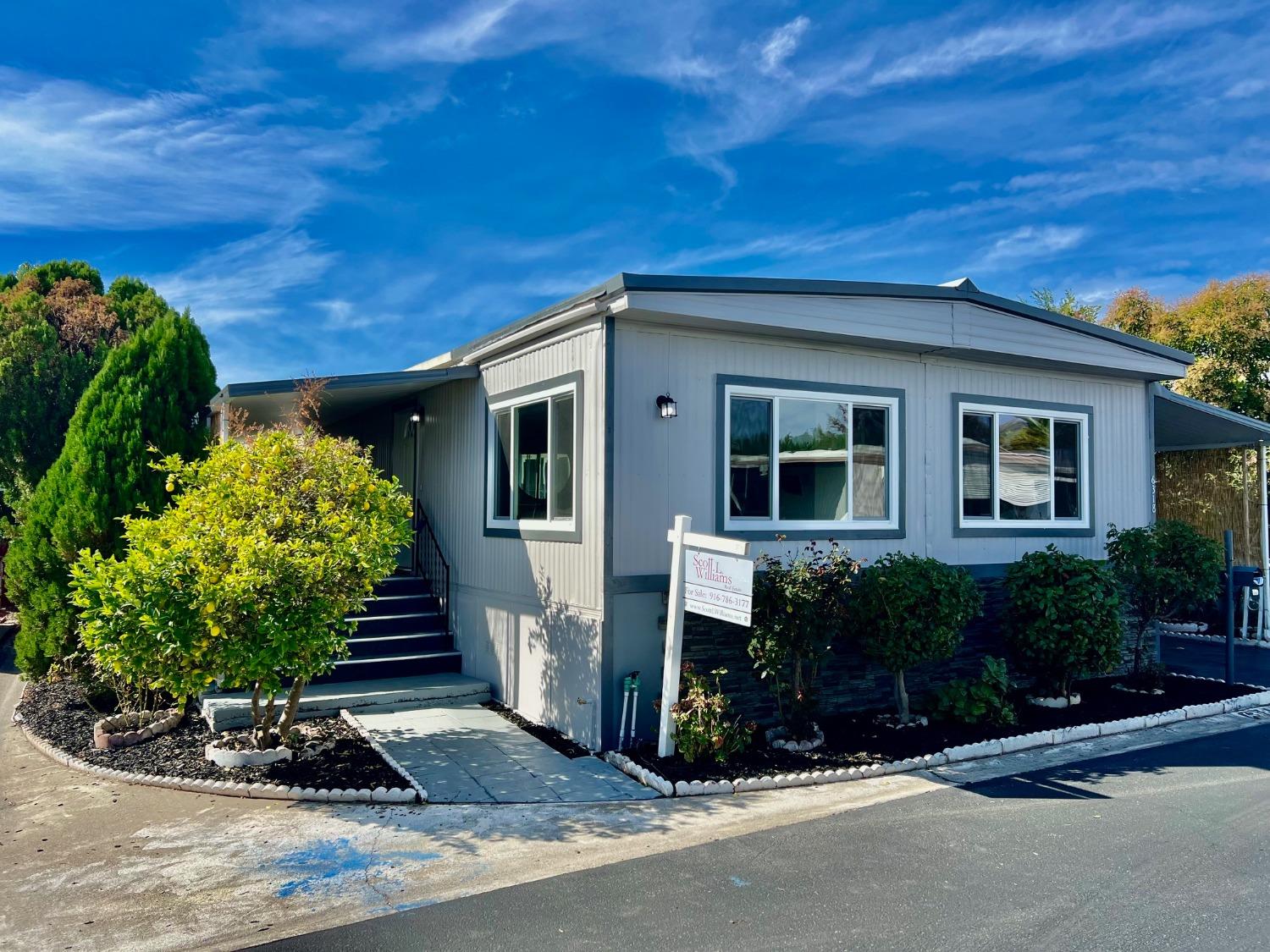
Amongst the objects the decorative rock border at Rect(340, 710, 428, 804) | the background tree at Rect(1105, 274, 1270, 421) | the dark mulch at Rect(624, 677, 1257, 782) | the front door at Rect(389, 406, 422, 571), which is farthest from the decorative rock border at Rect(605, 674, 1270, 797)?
the background tree at Rect(1105, 274, 1270, 421)

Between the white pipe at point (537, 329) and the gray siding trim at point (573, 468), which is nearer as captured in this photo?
the white pipe at point (537, 329)

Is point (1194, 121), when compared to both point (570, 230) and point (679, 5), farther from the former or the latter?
point (570, 230)

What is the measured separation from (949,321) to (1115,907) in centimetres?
536

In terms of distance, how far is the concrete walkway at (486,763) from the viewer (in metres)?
5.73

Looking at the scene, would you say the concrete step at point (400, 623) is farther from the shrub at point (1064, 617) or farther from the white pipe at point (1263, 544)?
the white pipe at point (1263, 544)

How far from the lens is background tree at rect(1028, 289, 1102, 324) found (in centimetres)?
2159

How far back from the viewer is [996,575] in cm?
865

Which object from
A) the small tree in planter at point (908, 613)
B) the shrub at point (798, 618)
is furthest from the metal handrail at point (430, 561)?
the small tree in planter at point (908, 613)

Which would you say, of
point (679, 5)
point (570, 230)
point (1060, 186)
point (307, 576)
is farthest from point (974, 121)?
point (307, 576)

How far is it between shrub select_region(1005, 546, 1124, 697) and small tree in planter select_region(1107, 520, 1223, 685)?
95 centimetres

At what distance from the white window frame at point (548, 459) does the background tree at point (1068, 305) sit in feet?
57.0

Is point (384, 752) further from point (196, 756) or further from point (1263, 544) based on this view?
point (1263, 544)

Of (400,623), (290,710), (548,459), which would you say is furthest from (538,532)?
(400,623)

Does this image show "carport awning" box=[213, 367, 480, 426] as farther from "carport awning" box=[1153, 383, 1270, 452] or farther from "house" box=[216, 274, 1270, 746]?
"carport awning" box=[1153, 383, 1270, 452]
